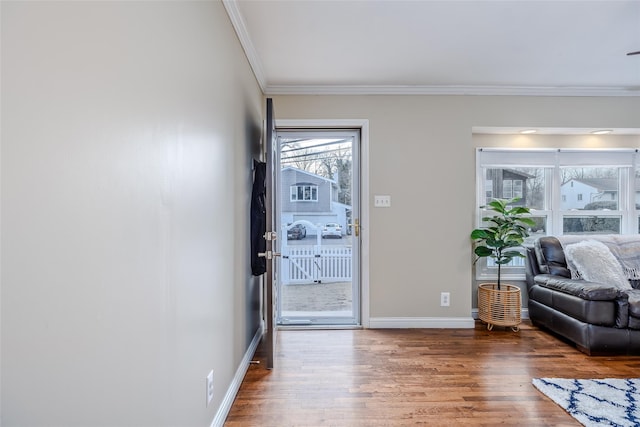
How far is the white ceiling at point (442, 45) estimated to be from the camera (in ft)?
7.00

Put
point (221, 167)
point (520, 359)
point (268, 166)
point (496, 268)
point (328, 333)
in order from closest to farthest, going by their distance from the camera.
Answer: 1. point (221, 167)
2. point (268, 166)
3. point (520, 359)
4. point (328, 333)
5. point (496, 268)

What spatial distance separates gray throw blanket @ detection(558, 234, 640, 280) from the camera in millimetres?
3178

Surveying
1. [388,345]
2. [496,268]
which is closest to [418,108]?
[496,268]

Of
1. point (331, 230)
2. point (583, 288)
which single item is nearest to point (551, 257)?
point (583, 288)

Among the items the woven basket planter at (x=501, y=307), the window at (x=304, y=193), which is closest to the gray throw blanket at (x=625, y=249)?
the woven basket planter at (x=501, y=307)

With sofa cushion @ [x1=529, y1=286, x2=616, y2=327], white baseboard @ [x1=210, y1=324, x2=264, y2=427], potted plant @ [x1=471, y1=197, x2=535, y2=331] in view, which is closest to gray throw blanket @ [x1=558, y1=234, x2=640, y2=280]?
potted plant @ [x1=471, y1=197, x2=535, y2=331]

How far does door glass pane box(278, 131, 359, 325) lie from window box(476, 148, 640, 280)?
1.58m

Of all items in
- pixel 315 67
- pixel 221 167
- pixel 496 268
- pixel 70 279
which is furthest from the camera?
pixel 496 268

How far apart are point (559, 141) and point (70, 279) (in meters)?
4.66

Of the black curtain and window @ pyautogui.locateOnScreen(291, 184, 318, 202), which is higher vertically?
window @ pyautogui.locateOnScreen(291, 184, 318, 202)

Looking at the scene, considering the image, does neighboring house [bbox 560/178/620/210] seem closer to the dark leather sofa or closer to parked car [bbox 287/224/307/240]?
the dark leather sofa

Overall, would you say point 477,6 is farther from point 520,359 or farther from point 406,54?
point 520,359

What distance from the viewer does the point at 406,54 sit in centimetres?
275

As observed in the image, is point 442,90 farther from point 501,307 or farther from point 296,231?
point 501,307
